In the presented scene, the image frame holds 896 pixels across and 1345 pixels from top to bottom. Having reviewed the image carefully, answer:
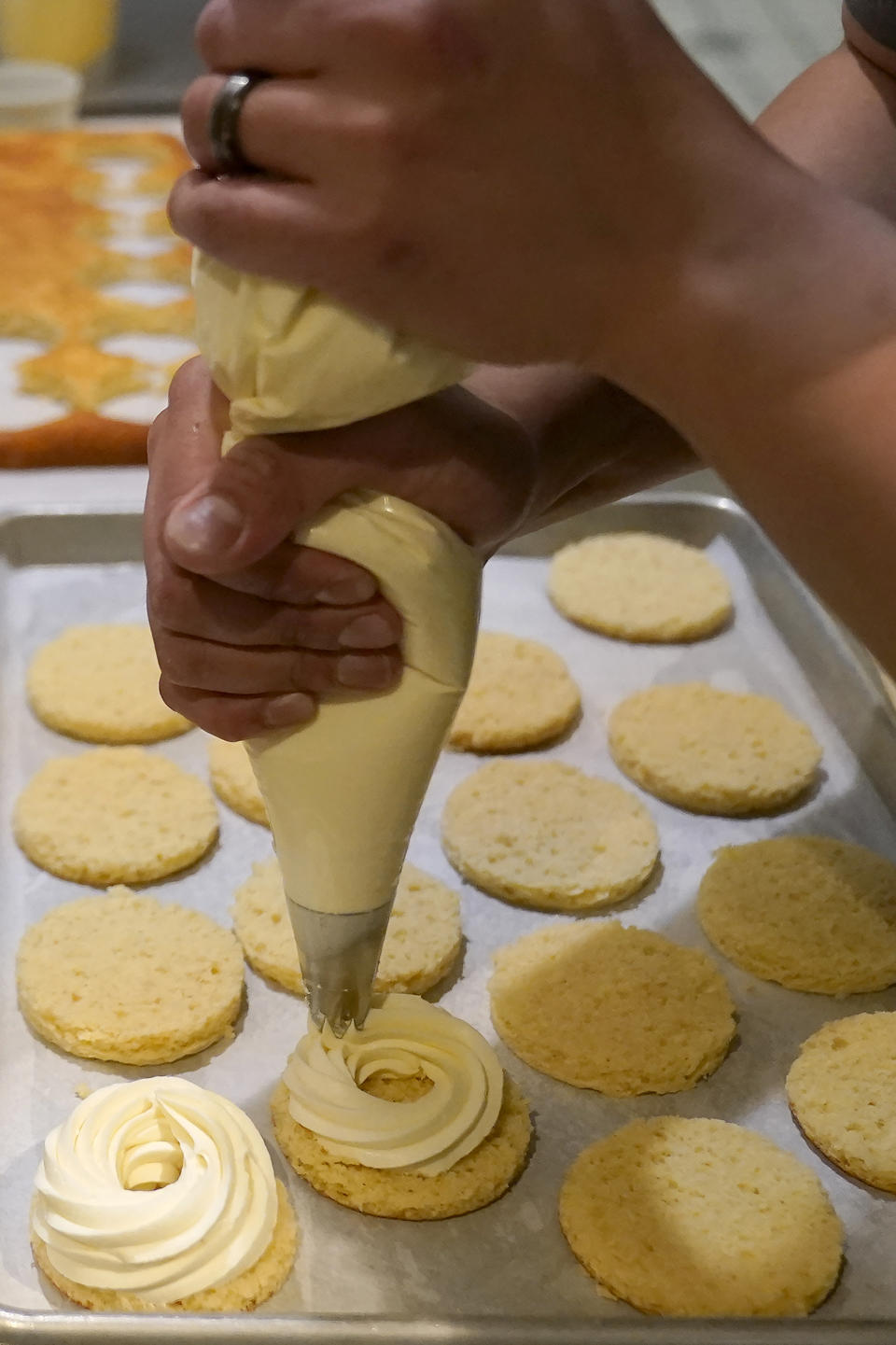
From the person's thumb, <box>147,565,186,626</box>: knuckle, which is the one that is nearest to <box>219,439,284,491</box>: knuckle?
the person's thumb

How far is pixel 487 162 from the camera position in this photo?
27.2 inches

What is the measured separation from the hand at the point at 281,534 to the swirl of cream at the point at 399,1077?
48 cm

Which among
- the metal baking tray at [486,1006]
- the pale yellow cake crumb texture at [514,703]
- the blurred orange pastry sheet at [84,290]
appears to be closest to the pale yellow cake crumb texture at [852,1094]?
the metal baking tray at [486,1006]

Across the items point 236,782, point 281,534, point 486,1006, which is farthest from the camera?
point 236,782

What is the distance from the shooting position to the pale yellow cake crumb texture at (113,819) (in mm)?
1785

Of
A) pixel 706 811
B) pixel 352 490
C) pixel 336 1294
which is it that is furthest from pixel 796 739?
pixel 352 490

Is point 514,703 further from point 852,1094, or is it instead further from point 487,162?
point 487,162

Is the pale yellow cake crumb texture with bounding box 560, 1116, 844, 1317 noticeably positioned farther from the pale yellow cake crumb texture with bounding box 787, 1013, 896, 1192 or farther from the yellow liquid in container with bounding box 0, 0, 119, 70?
the yellow liquid in container with bounding box 0, 0, 119, 70

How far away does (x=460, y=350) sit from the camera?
79cm

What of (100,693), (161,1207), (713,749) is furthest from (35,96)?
(161,1207)

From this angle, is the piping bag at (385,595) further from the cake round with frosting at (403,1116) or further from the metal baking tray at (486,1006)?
the metal baking tray at (486,1006)

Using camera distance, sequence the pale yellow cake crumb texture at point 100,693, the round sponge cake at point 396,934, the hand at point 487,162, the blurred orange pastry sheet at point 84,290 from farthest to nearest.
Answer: the blurred orange pastry sheet at point 84,290 → the pale yellow cake crumb texture at point 100,693 → the round sponge cake at point 396,934 → the hand at point 487,162

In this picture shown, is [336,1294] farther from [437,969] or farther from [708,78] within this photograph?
[708,78]

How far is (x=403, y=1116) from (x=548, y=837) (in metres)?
0.54
